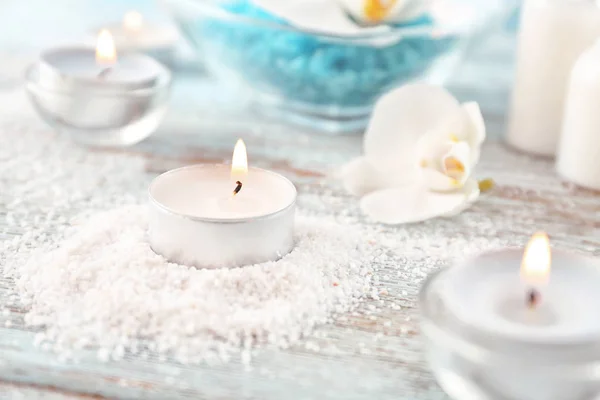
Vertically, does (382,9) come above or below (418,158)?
above

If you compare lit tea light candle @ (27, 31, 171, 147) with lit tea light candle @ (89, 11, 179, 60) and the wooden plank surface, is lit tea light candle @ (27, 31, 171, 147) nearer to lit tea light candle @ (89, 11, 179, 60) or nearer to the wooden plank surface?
the wooden plank surface

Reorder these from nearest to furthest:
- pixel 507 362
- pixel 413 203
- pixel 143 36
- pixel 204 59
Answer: pixel 507 362
pixel 413 203
pixel 204 59
pixel 143 36

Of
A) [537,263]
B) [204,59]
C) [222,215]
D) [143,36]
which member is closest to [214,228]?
[222,215]

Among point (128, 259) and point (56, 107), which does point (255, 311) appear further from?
point (56, 107)

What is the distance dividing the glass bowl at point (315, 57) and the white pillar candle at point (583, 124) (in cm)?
15

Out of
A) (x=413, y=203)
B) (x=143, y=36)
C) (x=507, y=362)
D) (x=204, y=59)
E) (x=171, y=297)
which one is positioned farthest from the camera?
(x=143, y=36)

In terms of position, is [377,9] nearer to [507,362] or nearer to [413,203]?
[413,203]

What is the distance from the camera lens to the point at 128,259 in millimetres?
527

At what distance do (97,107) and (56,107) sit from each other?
0.04m

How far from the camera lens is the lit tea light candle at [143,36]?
1015 mm

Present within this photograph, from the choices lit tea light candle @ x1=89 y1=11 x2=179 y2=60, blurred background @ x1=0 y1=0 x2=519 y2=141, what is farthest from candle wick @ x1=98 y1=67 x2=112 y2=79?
lit tea light candle @ x1=89 y1=11 x2=179 y2=60

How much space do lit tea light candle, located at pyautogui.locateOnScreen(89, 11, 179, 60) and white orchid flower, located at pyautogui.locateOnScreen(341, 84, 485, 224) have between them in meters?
0.43

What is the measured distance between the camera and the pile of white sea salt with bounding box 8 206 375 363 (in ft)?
1.51

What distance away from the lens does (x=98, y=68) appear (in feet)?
2.60
